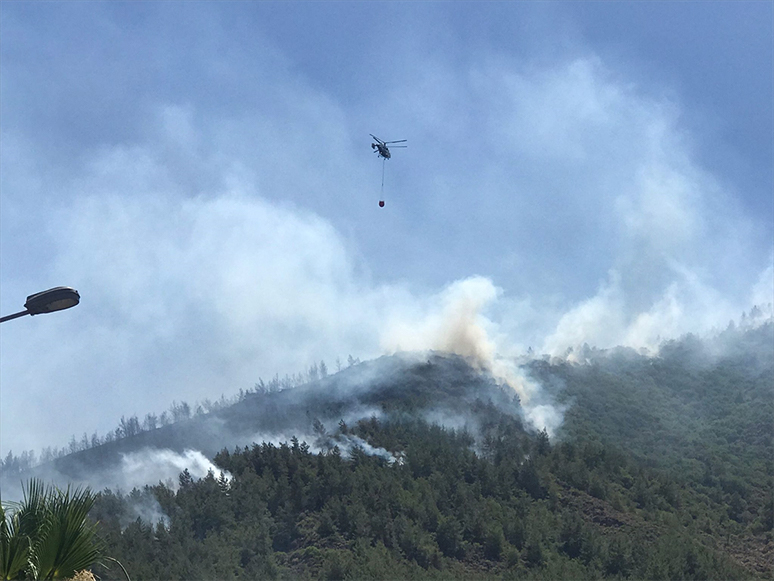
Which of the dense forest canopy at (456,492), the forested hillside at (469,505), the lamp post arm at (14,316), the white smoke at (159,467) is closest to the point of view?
the lamp post arm at (14,316)

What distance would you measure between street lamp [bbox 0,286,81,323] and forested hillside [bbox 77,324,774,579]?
7734 cm

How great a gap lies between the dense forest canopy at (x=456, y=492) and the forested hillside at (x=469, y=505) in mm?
311

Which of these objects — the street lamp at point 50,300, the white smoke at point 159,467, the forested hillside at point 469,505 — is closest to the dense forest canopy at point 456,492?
the forested hillside at point 469,505

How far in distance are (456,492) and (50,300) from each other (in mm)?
109491

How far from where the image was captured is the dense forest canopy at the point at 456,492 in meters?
98.6

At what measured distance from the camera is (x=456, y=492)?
392ft

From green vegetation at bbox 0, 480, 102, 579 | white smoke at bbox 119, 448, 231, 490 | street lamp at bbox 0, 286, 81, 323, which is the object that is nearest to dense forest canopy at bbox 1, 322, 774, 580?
white smoke at bbox 119, 448, 231, 490

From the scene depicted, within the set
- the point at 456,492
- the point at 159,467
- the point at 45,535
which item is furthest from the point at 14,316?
the point at 159,467

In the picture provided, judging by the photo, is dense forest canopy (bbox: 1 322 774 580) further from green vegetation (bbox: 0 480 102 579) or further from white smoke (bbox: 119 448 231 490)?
green vegetation (bbox: 0 480 102 579)

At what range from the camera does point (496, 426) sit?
159 meters

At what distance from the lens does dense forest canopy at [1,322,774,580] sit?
98625 mm

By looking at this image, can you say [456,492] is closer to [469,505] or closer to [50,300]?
[469,505]

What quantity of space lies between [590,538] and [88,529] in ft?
316

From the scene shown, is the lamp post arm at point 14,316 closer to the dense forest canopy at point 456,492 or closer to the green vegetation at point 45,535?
the green vegetation at point 45,535
